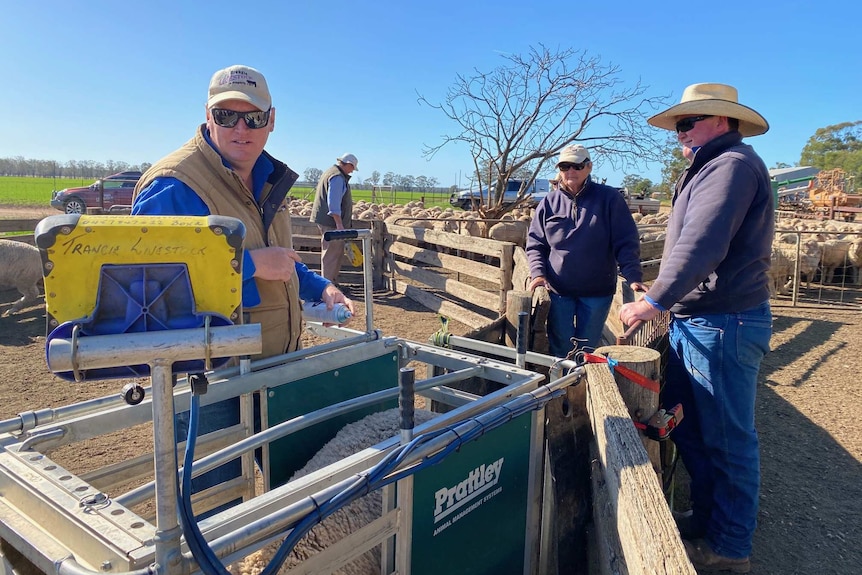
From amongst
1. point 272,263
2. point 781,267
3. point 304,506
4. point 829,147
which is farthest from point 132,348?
point 829,147

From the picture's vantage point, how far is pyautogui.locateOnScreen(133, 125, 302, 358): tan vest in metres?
2.16

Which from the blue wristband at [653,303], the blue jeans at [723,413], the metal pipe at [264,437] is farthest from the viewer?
the blue jeans at [723,413]

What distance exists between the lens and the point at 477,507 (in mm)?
2160

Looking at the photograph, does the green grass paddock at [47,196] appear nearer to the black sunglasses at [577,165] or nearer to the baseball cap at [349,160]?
the baseball cap at [349,160]

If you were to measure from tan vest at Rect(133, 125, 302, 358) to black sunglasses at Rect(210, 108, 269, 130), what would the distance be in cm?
10

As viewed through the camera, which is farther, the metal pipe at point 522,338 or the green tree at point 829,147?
the green tree at point 829,147

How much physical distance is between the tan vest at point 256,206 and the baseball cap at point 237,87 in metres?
0.19

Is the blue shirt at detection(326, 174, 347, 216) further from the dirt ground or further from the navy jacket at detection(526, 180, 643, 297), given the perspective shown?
the navy jacket at detection(526, 180, 643, 297)

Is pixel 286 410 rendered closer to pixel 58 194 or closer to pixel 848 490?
pixel 848 490

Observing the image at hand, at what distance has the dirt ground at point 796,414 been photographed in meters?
3.46

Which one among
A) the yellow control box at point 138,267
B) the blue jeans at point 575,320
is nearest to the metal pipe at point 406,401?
the yellow control box at point 138,267

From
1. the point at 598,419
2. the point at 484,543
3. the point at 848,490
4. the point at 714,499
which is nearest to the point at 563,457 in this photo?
the point at 598,419

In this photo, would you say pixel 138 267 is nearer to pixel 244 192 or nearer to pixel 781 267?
pixel 244 192

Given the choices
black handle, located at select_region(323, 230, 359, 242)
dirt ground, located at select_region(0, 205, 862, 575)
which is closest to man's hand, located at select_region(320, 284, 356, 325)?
black handle, located at select_region(323, 230, 359, 242)
